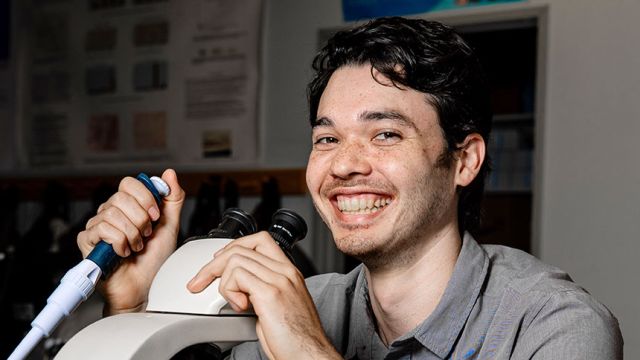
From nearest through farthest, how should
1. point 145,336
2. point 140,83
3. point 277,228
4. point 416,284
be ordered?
point 145,336
point 277,228
point 416,284
point 140,83

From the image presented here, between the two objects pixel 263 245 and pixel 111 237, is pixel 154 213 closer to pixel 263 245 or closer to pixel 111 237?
pixel 111 237

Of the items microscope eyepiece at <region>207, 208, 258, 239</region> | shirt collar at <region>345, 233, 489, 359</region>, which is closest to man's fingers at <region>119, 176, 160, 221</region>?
microscope eyepiece at <region>207, 208, 258, 239</region>

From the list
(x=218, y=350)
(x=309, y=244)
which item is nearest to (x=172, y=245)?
(x=218, y=350)

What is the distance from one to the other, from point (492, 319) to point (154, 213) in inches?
21.1

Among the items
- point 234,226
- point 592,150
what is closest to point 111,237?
point 234,226

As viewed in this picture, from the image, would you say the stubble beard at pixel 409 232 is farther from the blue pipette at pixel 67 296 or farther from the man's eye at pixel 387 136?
the blue pipette at pixel 67 296

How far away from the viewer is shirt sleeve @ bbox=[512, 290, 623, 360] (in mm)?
972

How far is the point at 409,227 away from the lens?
1167mm

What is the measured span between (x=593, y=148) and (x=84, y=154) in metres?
1.98

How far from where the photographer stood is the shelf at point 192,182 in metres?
2.61

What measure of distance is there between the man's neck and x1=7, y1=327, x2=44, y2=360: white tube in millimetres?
568

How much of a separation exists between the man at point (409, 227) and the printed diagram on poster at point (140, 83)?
1432mm

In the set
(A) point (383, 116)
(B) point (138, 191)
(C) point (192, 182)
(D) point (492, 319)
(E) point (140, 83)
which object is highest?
(E) point (140, 83)

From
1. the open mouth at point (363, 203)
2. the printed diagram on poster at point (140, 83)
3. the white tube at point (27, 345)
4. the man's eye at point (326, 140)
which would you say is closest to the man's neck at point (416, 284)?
the open mouth at point (363, 203)
